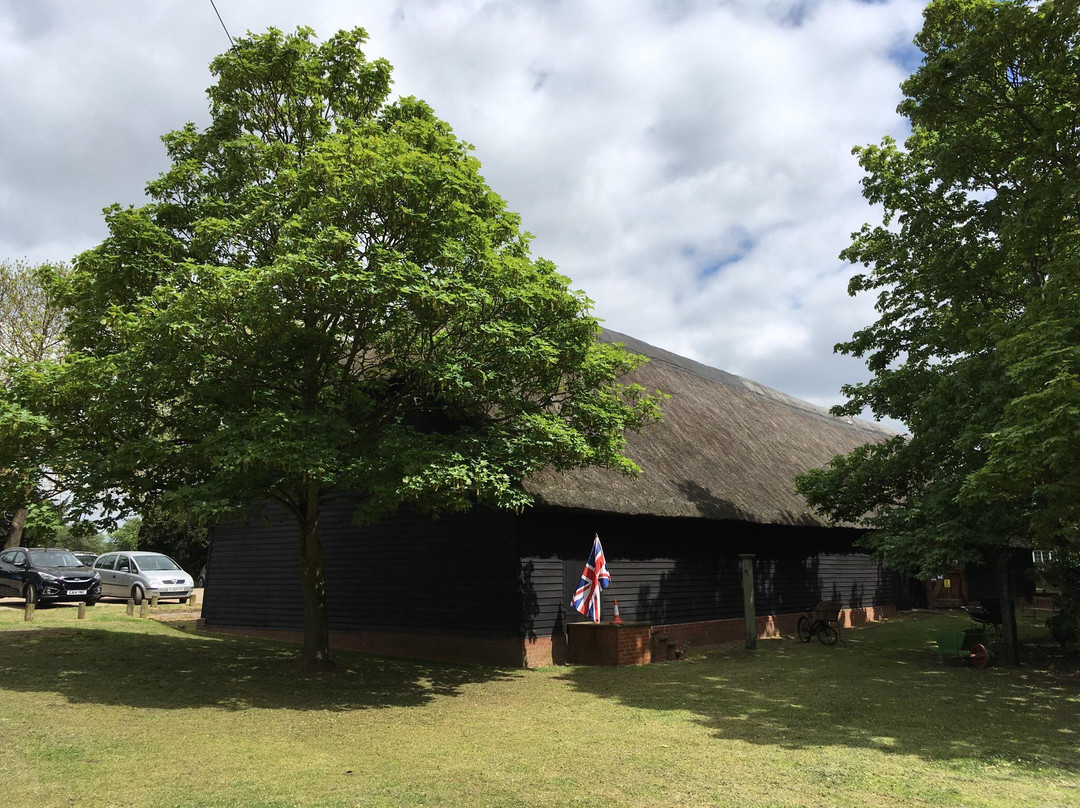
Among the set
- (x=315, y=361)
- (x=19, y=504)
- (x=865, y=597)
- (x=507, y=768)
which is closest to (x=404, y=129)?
(x=315, y=361)

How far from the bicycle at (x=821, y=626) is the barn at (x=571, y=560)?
1.03 metres

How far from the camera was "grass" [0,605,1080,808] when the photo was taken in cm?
656

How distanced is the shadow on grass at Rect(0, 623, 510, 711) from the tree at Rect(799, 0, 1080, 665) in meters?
8.79

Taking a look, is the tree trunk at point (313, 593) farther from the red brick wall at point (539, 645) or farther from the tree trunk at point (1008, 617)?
the tree trunk at point (1008, 617)

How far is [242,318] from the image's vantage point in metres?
9.73

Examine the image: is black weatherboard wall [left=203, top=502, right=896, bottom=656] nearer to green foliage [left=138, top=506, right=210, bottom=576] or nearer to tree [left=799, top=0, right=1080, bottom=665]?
tree [left=799, top=0, right=1080, bottom=665]

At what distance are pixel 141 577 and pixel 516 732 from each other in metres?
20.7

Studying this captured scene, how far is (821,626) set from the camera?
18.3 m

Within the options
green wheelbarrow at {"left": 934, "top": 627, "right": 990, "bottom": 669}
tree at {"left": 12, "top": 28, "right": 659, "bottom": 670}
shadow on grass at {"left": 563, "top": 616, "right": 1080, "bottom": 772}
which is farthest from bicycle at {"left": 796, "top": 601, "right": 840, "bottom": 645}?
tree at {"left": 12, "top": 28, "right": 659, "bottom": 670}

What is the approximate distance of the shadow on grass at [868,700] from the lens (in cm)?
848

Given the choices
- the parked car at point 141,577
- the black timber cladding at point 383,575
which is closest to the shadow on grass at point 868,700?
the black timber cladding at point 383,575

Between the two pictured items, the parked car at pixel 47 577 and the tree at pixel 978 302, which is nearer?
the tree at pixel 978 302

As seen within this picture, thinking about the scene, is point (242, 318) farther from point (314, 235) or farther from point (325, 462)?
point (325, 462)

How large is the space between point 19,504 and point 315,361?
14.9 ft
